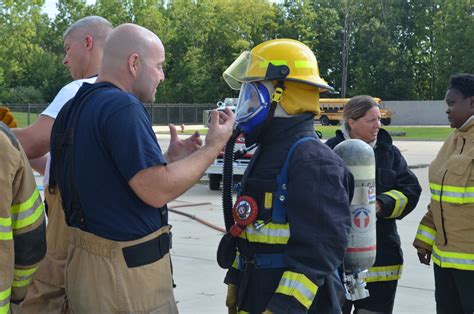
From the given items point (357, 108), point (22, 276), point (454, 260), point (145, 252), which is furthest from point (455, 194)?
point (22, 276)

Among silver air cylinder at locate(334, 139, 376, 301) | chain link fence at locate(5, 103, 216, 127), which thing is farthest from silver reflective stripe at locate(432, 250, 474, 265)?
chain link fence at locate(5, 103, 216, 127)

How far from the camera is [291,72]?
2.91 m

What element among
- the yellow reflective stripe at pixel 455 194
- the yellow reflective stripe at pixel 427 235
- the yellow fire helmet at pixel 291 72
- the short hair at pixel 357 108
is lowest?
the yellow reflective stripe at pixel 427 235

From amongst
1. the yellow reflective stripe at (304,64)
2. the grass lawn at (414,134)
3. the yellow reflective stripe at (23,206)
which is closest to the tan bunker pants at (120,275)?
the yellow reflective stripe at (23,206)

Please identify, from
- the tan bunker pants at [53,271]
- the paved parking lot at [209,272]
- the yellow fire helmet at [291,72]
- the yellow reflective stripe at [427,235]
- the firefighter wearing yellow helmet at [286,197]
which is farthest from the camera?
the paved parking lot at [209,272]

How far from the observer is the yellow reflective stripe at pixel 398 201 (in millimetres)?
4258

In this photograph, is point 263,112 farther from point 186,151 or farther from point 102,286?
point 102,286

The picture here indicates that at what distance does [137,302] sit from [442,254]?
85.9 inches

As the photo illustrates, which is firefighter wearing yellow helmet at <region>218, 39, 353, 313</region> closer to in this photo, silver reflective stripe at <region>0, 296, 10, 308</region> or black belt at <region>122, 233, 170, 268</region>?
black belt at <region>122, 233, 170, 268</region>

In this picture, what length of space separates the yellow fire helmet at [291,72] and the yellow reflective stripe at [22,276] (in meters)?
1.27

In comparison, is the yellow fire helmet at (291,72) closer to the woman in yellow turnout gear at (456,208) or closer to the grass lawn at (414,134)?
the woman in yellow turnout gear at (456,208)

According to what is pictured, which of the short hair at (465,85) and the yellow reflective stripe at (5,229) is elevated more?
the short hair at (465,85)

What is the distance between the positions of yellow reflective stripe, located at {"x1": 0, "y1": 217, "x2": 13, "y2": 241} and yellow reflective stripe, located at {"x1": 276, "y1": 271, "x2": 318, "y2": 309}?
41.9 inches

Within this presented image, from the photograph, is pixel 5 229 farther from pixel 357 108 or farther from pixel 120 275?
pixel 357 108
